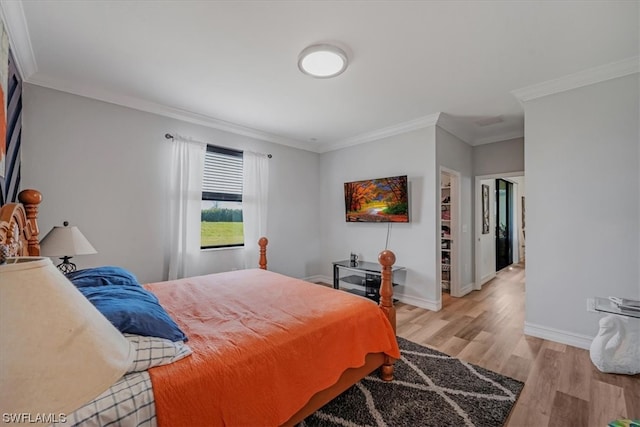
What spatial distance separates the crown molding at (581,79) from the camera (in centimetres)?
237

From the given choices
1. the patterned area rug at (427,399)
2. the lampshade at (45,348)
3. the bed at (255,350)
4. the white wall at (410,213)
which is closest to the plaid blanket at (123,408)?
the bed at (255,350)

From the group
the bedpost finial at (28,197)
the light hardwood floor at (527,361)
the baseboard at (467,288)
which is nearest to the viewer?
the light hardwood floor at (527,361)

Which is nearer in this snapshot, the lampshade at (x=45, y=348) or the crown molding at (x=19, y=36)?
the lampshade at (x=45, y=348)

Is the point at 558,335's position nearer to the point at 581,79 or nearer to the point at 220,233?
the point at 581,79

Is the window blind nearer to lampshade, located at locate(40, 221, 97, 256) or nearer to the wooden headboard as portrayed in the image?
lampshade, located at locate(40, 221, 97, 256)

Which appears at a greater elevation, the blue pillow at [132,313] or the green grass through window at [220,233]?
the green grass through window at [220,233]

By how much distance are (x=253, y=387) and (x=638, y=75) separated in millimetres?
3847

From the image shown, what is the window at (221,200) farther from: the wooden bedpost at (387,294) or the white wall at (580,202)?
the white wall at (580,202)

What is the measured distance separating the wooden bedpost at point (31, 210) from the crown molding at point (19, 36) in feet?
3.74

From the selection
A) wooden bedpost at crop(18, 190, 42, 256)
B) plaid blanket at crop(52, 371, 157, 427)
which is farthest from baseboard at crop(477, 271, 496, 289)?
wooden bedpost at crop(18, 190, 42, 256)

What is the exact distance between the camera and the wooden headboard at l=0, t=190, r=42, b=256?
4.66ft

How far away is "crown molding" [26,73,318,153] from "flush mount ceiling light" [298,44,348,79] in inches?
75.3

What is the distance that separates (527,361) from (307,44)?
3.29 m

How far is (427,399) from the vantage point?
1.91 m
